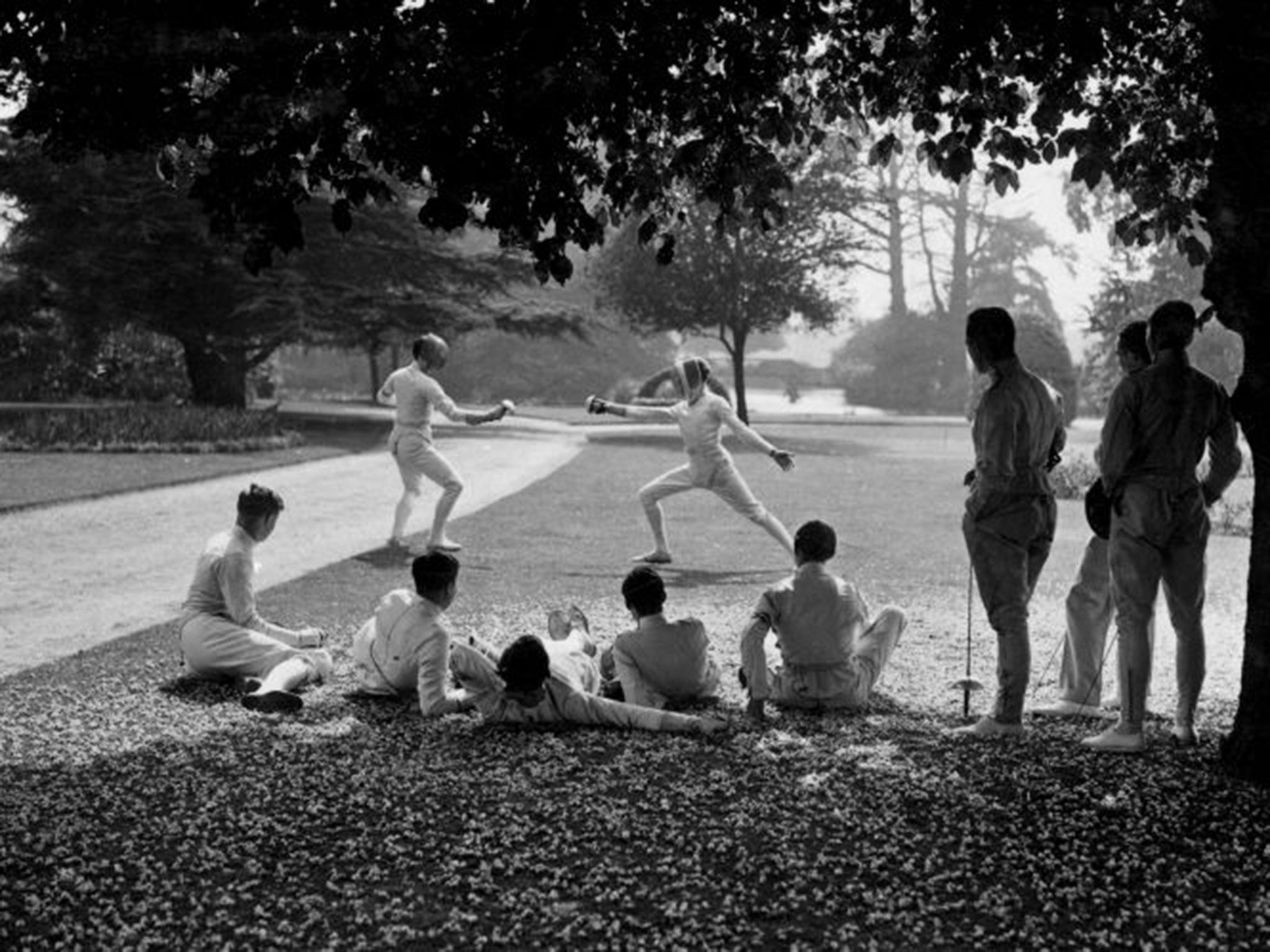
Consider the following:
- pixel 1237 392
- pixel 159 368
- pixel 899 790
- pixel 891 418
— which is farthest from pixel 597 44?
pixel 891 418

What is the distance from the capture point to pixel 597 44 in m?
6.20

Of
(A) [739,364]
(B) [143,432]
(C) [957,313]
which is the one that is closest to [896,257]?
(C) [957,313]

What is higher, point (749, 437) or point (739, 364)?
point (739, 364)

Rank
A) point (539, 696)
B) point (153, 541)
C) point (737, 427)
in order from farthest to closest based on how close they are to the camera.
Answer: point (153, 541) < point (737, 427) < point (539, 696)

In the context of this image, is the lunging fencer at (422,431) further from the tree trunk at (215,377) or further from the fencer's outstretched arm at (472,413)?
the tree trunk at (215,377)

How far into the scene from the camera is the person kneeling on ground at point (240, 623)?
7.30 meters

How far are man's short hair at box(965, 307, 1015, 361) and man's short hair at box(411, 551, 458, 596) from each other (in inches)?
108

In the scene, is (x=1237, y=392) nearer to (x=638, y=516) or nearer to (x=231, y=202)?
(x=231, y=202)

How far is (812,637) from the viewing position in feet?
22.6

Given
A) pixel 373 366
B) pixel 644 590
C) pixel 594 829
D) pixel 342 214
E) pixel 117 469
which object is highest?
pixel 373 366

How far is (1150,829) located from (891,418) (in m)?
49.5

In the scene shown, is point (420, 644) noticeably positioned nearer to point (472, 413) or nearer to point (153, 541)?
point (472, 413)

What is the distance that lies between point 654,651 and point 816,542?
3.30 feet

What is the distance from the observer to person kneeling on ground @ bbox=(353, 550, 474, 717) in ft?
22.1
